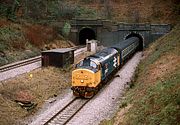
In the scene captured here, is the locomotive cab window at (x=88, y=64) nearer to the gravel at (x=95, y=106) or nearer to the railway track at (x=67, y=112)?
the gravel at (x=95, y=106)

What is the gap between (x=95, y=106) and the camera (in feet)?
75.3

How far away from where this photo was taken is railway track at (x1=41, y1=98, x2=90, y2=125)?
1967 centimetres

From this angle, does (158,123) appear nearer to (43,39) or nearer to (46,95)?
(46,95)

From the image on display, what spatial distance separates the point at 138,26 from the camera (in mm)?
56156

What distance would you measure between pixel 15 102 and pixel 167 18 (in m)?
45.2

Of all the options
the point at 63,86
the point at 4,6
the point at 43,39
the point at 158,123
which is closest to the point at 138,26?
the point at 43,39

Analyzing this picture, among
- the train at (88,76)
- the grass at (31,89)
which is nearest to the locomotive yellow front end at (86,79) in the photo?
the train at (88,76)

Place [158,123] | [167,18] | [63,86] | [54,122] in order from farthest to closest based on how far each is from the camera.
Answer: [167,18] < [63,86] < [54,122] < [158,123]

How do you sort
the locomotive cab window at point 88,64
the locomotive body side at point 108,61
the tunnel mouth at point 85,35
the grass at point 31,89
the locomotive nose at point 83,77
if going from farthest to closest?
the tunnel mouth at point 85,35 → the locomotive body side at point 108,61 → the locomotive cab window at point 88,64 → the locomotive nose at point 83,77 → the grass at point 31,89

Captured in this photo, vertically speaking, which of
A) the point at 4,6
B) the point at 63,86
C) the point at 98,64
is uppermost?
the point at 4,6

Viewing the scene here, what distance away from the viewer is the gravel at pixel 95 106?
20.2 metres

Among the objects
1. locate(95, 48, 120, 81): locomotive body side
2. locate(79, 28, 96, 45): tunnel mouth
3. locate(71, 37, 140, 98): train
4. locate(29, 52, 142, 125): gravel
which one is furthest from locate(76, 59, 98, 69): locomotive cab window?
locate(79, 28, 96, 45): tunnel mouth

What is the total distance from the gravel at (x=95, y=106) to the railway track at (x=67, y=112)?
0.92 feet

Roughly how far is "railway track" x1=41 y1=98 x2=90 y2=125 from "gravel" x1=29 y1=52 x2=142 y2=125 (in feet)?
0.92
